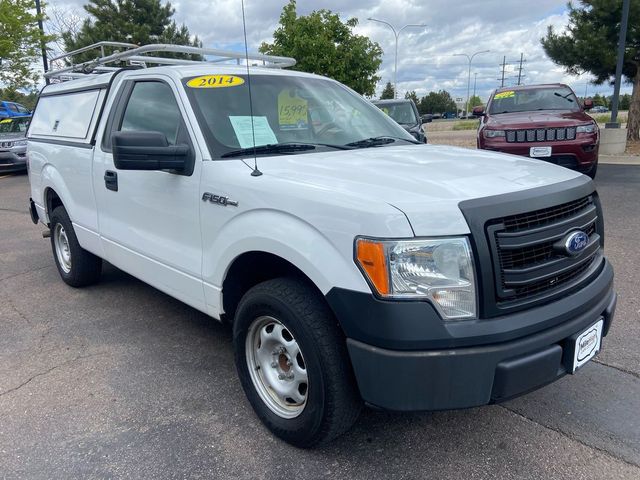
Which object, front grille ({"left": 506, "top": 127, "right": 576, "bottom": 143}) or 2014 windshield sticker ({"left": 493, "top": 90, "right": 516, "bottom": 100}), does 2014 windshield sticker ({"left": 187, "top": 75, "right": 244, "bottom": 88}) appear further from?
2014 windshield sticker ({"left": 493, "top": 90, "right": 516, "bottom": 100})

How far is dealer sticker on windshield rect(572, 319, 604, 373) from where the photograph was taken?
7.79 feet

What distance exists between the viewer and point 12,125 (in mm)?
16438

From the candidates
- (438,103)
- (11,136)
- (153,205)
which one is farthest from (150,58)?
(438,103)

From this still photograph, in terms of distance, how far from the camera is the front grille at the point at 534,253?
7.15 ft

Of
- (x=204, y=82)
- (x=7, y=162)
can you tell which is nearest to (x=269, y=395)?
(x=204, y=82)

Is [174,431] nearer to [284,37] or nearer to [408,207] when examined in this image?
[408,207]

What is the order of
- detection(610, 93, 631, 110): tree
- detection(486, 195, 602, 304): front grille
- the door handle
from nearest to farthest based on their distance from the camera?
detection(486, 195, 602, 304): front grille → the door handle → detection(610, 93, 631, 110): tree

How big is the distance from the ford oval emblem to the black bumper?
326 mm

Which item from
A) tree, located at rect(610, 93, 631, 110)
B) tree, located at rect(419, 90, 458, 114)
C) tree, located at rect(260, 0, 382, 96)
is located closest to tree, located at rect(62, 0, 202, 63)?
tree, located at rect(260, 0, 382, 96)

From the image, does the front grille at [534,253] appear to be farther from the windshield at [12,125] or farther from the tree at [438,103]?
→ the tree at [438,103]

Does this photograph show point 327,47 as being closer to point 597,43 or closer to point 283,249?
point 597,43

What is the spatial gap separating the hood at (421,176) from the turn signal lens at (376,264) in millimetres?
165

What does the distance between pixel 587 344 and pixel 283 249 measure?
4.79 feet

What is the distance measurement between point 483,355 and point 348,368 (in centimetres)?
57
